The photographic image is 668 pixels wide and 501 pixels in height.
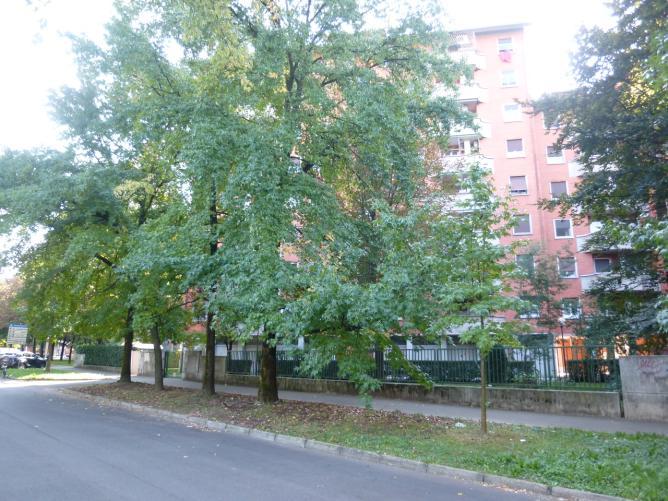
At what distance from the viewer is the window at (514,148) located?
34.8 metres

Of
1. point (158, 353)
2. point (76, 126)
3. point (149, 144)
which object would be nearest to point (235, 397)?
point (158, 353)

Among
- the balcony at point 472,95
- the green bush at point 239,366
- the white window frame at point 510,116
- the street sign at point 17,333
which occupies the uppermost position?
the balcony at point 472,95

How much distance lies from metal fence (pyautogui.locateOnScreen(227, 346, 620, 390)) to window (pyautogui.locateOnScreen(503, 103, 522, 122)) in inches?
979

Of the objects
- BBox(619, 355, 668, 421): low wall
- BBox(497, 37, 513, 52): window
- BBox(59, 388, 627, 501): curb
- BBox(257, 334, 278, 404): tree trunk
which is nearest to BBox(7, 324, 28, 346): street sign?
BBox(59, 388, 627, 501): curb

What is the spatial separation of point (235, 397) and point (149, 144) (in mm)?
8335

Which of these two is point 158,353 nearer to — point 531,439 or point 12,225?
point 12,225

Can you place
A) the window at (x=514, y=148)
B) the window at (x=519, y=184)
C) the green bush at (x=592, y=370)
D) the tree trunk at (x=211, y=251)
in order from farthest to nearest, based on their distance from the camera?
the window at (x=514, y=148)
the window at (x=519, y=184)
the tree trunk at (x=211, y=251)
the green bush at (x=592, y=370)

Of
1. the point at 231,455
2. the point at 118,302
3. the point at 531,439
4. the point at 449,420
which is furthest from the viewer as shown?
the point at 118,302

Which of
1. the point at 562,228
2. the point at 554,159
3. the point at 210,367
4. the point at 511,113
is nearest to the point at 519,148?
the point at 554,159

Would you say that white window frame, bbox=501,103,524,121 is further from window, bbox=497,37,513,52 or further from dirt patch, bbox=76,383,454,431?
dirt patch, bbox=76,383,454,431

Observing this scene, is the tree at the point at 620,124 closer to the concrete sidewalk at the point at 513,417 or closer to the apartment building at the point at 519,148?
the concrete sidewalk at the point at 513,417

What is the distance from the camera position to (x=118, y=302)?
61.1 ft

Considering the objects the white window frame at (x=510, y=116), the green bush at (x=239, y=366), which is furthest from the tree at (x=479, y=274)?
the white window frame at (x=510, y=116)

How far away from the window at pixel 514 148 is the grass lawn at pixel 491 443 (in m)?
26.7
